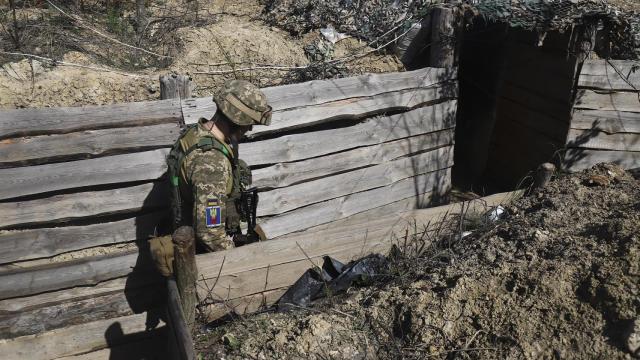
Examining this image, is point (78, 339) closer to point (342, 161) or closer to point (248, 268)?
point (248, 268)

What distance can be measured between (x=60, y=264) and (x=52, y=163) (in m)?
0.72

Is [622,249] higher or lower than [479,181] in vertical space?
higher

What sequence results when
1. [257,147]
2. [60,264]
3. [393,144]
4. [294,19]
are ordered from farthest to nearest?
[294,19] → [393,144] → [257,147] → [60,264]

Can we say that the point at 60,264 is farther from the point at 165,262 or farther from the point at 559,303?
the point at 559,303

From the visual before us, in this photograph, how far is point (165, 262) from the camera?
Answer: 384 cm

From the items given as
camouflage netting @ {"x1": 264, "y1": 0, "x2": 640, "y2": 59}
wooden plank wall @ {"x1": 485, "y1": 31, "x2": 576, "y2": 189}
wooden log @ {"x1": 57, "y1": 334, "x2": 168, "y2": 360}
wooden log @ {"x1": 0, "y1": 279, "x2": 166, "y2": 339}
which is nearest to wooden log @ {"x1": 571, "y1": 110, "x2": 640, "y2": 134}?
wooden plank wall @ {"x1": 485, "y1": 31, "x2": 576, "y2": 189}

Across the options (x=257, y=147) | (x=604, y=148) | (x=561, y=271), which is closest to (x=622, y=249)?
(x=561, y=271)

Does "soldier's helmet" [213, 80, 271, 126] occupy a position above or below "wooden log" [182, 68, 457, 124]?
above

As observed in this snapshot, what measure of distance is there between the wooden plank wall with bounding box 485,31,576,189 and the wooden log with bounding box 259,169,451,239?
98 centimetres

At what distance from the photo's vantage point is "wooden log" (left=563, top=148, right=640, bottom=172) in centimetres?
605

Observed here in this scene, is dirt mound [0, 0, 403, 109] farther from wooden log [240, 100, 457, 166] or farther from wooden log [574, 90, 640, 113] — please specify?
wooden log [574, 90, 640, 113]

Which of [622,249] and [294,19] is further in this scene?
[294,19]

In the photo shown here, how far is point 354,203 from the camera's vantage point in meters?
5.84

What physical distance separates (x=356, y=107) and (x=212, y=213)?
6.62ft
